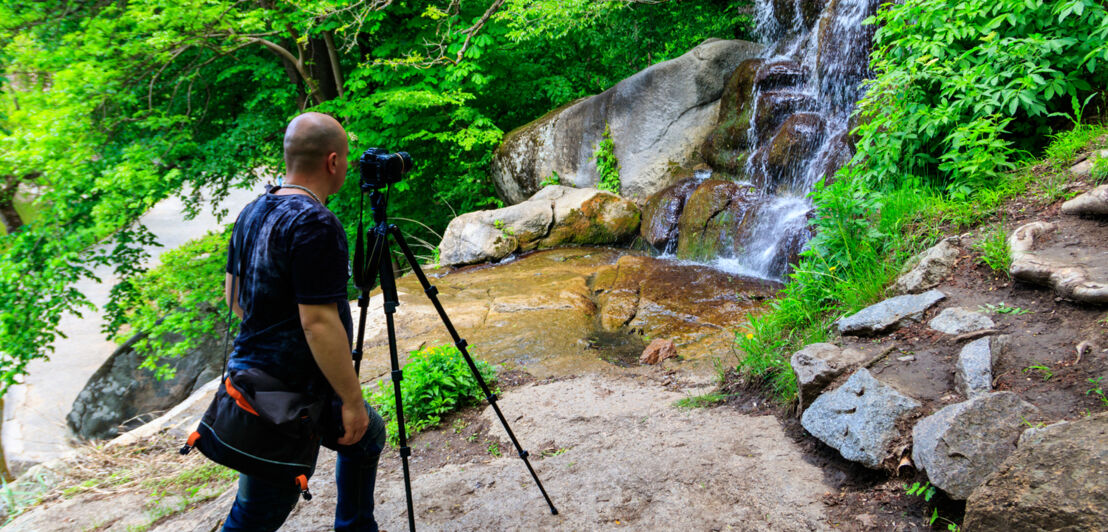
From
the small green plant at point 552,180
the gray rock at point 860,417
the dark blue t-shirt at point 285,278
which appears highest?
the dark blue t-shirt at point 285,278

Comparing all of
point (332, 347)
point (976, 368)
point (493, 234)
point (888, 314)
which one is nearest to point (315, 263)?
point (332, 347)

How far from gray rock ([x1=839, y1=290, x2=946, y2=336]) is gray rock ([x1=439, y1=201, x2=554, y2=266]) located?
6.61 metres

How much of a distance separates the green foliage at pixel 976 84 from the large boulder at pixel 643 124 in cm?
592

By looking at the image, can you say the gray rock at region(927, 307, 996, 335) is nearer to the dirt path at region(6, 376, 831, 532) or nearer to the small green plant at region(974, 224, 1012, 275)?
the small green plant at region(974, 224, 1012, 275)

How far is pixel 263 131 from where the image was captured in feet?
36.5

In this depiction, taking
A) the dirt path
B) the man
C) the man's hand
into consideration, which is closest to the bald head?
the man

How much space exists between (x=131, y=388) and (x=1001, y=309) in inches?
559

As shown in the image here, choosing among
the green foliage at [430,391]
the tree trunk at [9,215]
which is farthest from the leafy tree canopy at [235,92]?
the green foliage at [430,391]

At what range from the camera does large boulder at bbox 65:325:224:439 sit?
38.3ft

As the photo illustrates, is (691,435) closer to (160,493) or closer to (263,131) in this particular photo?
(160,493)

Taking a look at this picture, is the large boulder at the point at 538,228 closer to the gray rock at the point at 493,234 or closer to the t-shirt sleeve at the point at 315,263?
the gray rock at the point at 493,234

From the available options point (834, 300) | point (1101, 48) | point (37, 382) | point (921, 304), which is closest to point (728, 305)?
point (834, 300)

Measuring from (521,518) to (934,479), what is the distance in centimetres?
166

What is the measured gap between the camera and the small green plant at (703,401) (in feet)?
12.0
